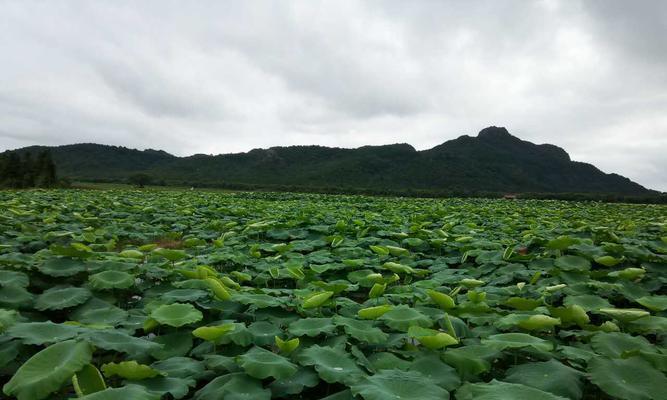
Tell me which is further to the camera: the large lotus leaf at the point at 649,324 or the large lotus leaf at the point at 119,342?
the large lotus leaf at the point at 649,324

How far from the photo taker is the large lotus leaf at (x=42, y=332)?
108 inches

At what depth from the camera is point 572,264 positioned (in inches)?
216

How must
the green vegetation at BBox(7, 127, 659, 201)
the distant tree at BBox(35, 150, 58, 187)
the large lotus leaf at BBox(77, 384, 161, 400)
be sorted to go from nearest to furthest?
1. the large lotus leaf at BBox(77, 384, 161, 400)
2. the distant tree at BBox(35, 150, 58, 187)
3. the green vegetation at BBox(7, 127, 659, 201)

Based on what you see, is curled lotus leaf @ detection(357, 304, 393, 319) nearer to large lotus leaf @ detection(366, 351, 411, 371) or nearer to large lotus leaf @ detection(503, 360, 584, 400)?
large lotus leaf @ detection(366, 351, 411, 371)

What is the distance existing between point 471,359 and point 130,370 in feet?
7.22

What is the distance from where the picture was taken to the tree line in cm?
4050

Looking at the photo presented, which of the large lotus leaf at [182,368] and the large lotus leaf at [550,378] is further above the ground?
the large lotus leaf at [550,378]

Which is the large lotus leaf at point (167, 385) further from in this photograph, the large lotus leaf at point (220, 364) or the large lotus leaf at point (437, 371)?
the large lotus leaf at point (437, 371)

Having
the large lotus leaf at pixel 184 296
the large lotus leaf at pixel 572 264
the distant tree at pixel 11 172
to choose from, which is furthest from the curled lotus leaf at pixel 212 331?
the distant tree at pixel 11 172

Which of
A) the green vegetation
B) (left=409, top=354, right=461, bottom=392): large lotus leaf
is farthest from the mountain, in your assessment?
(left=409, top=354, right=461, bottom=392): large lotus leaf

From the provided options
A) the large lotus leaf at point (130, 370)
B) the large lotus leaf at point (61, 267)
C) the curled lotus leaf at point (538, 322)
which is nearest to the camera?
the large lotus leaf at point (130, 370)

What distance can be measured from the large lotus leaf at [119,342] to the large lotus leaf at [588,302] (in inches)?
150

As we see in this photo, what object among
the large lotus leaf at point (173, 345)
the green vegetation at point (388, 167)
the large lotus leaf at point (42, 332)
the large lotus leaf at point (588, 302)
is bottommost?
the large lotus leaf at point (173, 345)

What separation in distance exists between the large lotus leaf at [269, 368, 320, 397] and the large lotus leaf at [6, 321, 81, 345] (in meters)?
1.51
